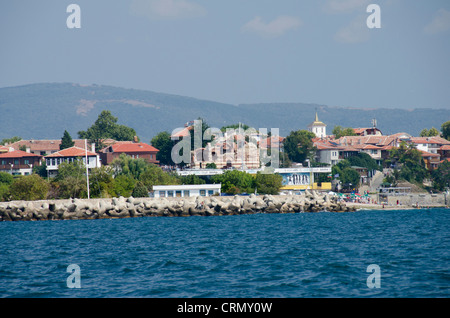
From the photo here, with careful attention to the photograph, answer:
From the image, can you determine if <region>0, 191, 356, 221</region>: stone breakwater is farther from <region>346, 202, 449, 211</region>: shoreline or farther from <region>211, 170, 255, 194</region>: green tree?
<region>211, 170, 255, 194</region>: green tree

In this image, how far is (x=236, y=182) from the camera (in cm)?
6781

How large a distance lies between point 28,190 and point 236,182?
2087 centimetres

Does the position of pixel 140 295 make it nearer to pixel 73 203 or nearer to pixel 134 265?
pixel 134 265

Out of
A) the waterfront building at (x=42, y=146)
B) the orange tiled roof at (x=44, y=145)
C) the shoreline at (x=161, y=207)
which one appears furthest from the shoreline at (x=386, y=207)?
the orange tiled roof at (x=44, y=145)

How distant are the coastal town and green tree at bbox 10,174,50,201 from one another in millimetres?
89

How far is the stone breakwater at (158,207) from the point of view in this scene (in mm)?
53312

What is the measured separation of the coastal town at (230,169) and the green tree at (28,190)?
89 millimetres

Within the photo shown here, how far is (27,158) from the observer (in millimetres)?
96938

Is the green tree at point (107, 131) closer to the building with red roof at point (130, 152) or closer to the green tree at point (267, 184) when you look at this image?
the building with red roof at point (130, 152)

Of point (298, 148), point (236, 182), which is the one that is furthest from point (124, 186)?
point (298, 148)

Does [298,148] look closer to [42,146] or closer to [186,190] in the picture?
[42,146]
